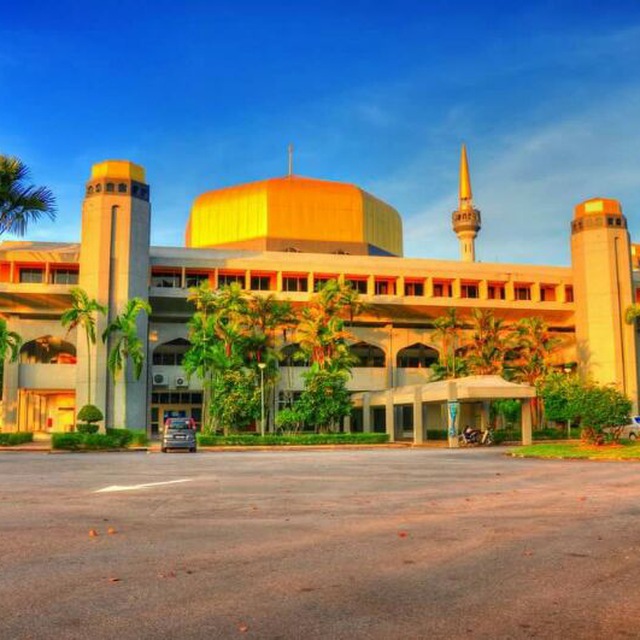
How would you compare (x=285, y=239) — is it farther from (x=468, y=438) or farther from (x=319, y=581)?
(x=319, y=581)

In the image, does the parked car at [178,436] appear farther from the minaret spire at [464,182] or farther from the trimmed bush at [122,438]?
the minaret spire at [464,182]

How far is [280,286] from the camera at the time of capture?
63.8 meters

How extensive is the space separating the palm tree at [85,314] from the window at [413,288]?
27.0 meters

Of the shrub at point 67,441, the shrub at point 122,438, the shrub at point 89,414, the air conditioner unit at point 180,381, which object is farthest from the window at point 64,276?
the shrub at point 67,441

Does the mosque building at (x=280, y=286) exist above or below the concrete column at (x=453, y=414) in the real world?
above

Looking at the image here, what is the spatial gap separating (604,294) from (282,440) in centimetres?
3614

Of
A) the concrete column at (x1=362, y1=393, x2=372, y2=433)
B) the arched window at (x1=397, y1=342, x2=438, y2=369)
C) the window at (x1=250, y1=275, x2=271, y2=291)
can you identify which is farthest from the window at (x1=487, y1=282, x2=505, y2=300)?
the window at (x1=250, y1=275, x2=271, y2=291)

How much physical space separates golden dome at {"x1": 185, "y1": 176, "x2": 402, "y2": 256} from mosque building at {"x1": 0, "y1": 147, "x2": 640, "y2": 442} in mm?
122

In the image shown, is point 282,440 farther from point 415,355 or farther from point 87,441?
point 415,355

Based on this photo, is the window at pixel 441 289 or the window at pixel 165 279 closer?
the window at pixel 165 279

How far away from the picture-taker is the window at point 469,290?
6931cm

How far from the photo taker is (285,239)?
235 ft

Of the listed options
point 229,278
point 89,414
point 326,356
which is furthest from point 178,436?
point 229,278

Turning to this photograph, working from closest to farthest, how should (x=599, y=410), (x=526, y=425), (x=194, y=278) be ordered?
(x=599, y=410) → (x=526, y=425) → (x=194, y=278)
